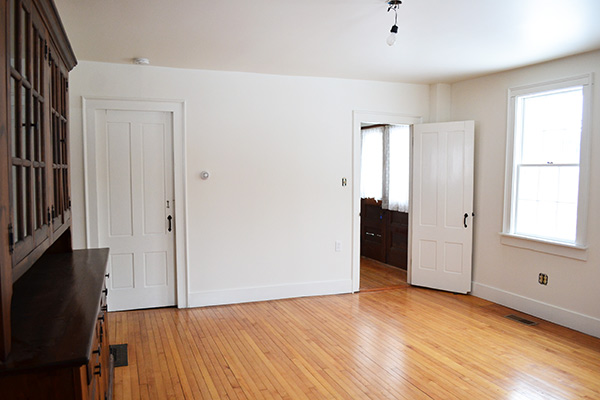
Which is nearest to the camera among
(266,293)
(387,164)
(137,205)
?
(137,205)

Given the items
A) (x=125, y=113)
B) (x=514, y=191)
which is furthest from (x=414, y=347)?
(x=125, y=113)

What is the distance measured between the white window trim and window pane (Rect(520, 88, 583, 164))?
90 mm

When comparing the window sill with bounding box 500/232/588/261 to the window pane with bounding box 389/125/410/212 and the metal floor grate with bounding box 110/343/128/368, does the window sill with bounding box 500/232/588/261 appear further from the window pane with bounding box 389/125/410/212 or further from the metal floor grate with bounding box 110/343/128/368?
the metal floor grate with bounding box 110/343/128/368

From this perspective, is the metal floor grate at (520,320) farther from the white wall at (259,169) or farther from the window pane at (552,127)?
the white wall at (259,169)

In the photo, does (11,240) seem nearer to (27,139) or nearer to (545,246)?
(27,139)

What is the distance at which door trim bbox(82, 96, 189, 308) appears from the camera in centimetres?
439

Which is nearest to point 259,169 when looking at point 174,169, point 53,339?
point 174,169

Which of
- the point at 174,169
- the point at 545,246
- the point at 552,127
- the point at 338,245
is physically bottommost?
the point at 338,245

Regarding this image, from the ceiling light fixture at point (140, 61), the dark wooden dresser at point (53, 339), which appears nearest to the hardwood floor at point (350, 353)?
the dark wooden dresser at point (53, 339)

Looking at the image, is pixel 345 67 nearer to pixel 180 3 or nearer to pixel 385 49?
pixel 385 49

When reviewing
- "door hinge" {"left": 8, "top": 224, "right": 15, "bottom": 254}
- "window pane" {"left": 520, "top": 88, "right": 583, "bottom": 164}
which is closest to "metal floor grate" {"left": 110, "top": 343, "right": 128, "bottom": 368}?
"door hinge" {"left": 8, "top": 224, "right": 15, "bottom": 254}

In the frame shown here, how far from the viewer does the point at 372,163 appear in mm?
7156

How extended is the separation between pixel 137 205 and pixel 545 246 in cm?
418

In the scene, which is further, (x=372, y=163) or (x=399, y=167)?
(x=372, y=163)
